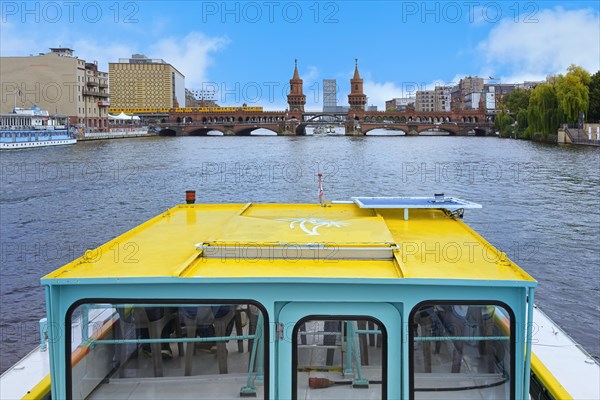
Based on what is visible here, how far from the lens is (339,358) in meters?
3.82

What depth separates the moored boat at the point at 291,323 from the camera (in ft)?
11.5

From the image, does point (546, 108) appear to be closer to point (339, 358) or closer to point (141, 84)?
point (339, 358)

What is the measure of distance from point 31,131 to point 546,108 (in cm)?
5289

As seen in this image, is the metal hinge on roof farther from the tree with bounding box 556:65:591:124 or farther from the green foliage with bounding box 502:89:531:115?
the green foliage with bounding box 502:89:531:115

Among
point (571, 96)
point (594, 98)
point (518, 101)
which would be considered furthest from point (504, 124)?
point (571, 96)

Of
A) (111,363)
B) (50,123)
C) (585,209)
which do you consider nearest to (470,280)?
(111,363)

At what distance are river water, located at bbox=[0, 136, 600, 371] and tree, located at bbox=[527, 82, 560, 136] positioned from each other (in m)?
13.9

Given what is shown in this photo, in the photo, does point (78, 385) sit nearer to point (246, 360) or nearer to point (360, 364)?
point (246, 360)

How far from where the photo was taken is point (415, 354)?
356 centimetres

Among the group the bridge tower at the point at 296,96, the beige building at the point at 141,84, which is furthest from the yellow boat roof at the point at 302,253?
the beige building at the point at 141,84

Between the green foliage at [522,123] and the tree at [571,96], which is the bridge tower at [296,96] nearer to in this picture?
the green foliage at [522,123]

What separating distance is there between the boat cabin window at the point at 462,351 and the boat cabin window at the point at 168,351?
0.88 meters

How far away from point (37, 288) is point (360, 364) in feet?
38.0

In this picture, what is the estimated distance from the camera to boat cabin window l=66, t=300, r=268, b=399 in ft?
12.1
